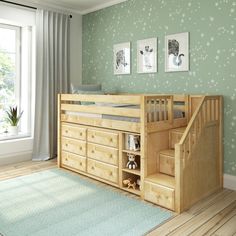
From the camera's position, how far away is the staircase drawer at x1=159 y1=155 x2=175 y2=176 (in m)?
2.65

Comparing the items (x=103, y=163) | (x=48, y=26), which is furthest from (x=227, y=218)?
(x=48, y=26)

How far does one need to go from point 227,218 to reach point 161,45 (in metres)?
2.22

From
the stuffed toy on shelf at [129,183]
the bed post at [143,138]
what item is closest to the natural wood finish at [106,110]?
the bed post at [143,138]

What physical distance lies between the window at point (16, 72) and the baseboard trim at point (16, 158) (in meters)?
0.37

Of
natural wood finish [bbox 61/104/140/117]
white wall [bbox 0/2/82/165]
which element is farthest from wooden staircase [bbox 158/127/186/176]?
white wall [bbox 0/2/82/165]

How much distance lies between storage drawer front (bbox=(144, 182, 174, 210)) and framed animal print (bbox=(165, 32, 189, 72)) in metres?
1.52

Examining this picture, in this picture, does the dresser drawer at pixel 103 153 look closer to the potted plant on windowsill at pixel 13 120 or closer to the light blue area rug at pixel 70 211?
the light blue area rug at pixel 70 211

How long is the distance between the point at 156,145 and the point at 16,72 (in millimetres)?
2758

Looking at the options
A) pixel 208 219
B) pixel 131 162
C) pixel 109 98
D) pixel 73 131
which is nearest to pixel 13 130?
pixel 73 131

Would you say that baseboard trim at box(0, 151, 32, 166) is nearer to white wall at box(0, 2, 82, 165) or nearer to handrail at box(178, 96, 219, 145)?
white wall at box(0, 2, 82, 165)

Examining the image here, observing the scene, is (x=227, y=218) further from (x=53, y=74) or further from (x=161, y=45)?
(x=53, y=74)

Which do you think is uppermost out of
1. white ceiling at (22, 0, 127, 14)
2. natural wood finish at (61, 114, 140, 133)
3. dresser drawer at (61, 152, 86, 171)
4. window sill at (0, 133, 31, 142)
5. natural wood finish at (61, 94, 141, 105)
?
white ceiling at (22, 0, 127, 14)

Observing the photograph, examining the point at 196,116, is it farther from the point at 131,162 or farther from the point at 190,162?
the point at 131,162

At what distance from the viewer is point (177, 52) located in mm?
3348
